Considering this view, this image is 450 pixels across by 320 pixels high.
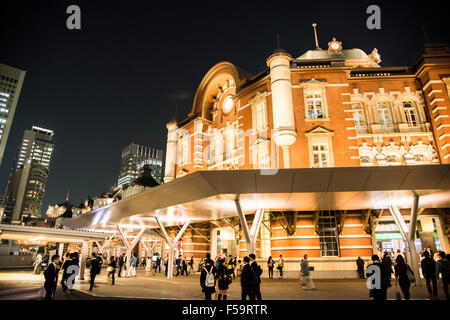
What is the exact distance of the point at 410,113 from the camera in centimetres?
2255

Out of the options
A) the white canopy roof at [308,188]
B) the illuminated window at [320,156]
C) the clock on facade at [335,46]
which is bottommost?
the white canopy roof at [308,188]

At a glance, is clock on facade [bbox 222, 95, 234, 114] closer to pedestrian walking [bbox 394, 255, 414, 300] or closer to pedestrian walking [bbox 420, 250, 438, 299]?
pedestrian walking [bbox 420, 250, 438, 299]

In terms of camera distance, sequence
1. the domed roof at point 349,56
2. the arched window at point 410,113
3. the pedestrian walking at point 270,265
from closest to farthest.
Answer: the pedestrian walking at point 270,265
the arched window at point 410,113
the domed roof at point 349,56

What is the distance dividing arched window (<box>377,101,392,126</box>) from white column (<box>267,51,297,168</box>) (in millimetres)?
7293

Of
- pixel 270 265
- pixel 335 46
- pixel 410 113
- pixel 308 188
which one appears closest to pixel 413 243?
pixel 308 188

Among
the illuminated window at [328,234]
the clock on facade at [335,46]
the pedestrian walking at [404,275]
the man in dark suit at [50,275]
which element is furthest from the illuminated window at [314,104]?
the man in dark suit at [50,275]

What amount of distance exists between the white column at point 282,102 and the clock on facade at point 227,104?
733cm

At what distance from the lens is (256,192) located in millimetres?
13430

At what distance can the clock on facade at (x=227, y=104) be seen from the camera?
1141 inches

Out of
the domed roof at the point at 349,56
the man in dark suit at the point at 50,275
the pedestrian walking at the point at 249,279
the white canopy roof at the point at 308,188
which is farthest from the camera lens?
the domed roof at the point at 349,56

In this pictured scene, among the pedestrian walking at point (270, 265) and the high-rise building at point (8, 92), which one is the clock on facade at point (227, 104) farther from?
the high-rise building at point (8, 92)

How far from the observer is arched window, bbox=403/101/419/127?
22266 mm

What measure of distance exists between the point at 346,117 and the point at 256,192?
39.4 feet
